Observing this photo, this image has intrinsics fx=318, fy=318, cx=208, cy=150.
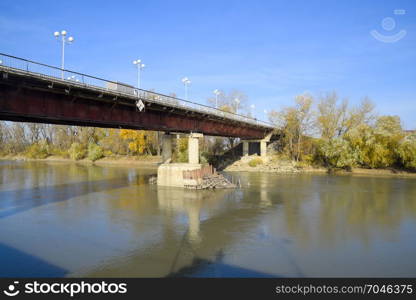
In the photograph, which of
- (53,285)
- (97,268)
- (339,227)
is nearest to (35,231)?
(97,268)

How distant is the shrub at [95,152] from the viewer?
98625mm

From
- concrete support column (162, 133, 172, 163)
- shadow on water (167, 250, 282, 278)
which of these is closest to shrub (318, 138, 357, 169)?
concrete support column (162, 133, 172, 163)

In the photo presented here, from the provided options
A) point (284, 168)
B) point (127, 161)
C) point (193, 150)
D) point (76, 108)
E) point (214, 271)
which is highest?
point (76, 108)

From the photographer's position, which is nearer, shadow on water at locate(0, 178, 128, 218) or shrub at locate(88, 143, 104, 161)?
shadow on water at locate(0, 178, 128, 218)

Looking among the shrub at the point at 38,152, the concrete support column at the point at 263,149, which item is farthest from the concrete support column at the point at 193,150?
the shrub at the point at 38,152

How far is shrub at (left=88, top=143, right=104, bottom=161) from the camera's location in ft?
324

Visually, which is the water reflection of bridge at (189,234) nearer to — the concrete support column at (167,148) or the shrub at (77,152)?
the concrete support column at (167,148)

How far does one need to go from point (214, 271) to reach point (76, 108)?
66.8 ft

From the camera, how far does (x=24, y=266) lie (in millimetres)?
13836

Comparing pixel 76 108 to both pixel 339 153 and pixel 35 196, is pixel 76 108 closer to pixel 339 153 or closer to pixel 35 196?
pixel 35 196

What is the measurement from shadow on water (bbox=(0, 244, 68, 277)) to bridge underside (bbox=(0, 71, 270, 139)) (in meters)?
10.8

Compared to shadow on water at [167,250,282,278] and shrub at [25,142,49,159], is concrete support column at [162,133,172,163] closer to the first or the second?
shadow on water at [167,250,282,278]

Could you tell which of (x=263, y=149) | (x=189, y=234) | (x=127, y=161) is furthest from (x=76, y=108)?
(x=127, y=161)

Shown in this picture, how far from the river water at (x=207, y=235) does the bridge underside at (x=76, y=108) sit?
7445mm
